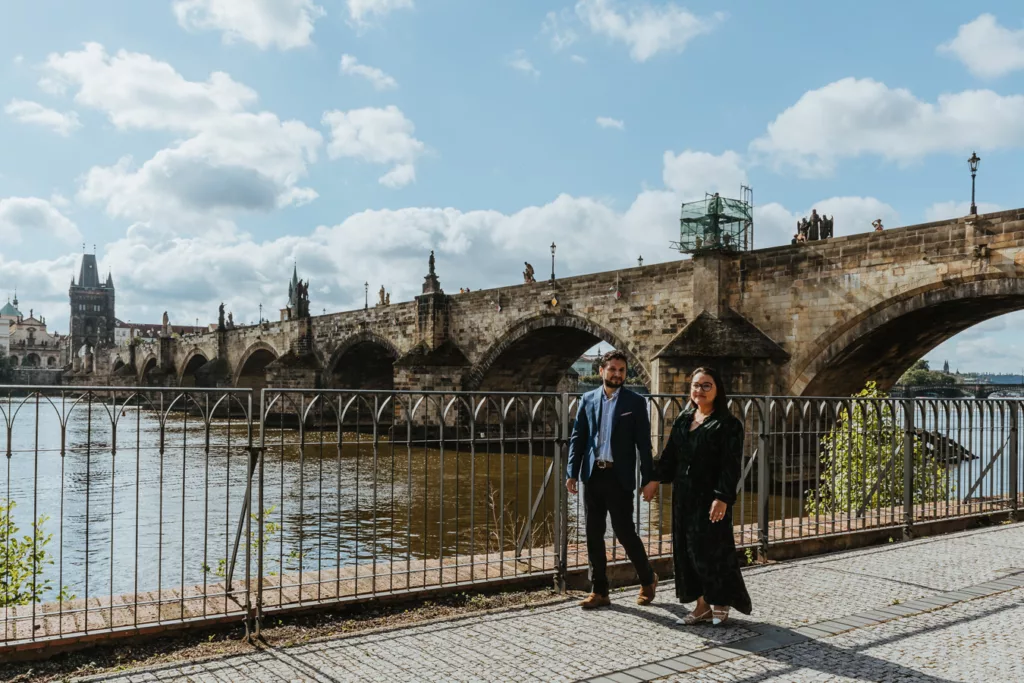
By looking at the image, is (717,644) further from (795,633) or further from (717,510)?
(717,510)

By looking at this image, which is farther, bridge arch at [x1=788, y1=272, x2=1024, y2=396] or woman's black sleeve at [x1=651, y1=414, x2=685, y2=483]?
bridge arch at [x1=788, y1=272, x2=1024, y2=396]

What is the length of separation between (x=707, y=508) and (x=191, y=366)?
2555 inches

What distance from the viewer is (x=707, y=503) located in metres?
4.54

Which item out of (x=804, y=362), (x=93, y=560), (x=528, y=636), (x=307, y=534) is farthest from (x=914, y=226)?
(x=93, y=560)

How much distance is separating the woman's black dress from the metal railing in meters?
0.63

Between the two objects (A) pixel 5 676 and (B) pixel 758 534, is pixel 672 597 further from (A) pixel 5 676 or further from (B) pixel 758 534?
(A) pixel 5 676

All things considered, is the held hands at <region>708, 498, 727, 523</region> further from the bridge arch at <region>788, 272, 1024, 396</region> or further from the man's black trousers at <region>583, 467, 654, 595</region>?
the bridge arch at <region>788, 272, 1024, 396</region>

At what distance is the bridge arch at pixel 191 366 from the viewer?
199ft

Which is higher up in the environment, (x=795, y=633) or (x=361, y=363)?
(x=361, y=363)

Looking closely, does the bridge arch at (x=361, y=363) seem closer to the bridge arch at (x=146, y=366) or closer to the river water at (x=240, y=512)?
the river water at (x=240, y=512)

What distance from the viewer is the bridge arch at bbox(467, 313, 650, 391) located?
76.4 ft

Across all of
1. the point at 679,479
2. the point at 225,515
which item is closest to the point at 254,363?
the point at 225,515

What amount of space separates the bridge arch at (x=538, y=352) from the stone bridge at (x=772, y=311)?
2.6 inches

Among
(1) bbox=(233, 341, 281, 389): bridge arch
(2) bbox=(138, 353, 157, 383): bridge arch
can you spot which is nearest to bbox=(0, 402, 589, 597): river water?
(1) bbox=(233, 341, 281, 389): bridge arch
